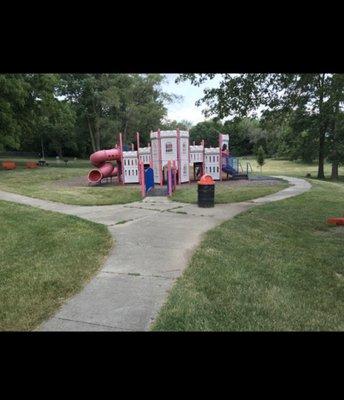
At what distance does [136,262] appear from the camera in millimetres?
6070

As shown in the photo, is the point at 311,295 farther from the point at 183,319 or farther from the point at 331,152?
the point at 331,152

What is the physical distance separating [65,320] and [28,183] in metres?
17.4

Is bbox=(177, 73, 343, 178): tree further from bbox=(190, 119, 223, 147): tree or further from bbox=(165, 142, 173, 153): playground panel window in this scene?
bbox=(190, 119, 223, 147): tree

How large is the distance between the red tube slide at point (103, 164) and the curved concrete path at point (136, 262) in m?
8.65

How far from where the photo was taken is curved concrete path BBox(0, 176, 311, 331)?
163 inches

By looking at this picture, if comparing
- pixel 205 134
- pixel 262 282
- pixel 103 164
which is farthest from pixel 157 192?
pixel 205 134

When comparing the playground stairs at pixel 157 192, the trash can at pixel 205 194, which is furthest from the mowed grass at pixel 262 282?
the playground stairs at pixel 157 192

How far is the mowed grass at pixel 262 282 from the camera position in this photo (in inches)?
162

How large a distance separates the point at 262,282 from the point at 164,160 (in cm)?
1444

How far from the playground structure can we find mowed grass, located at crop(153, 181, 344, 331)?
10.6 meters

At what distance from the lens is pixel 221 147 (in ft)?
70.4

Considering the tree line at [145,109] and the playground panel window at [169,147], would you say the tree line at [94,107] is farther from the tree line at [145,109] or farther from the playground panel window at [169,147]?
the playground panel window at [169,147]

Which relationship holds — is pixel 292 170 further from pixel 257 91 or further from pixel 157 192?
pixel 257 91
